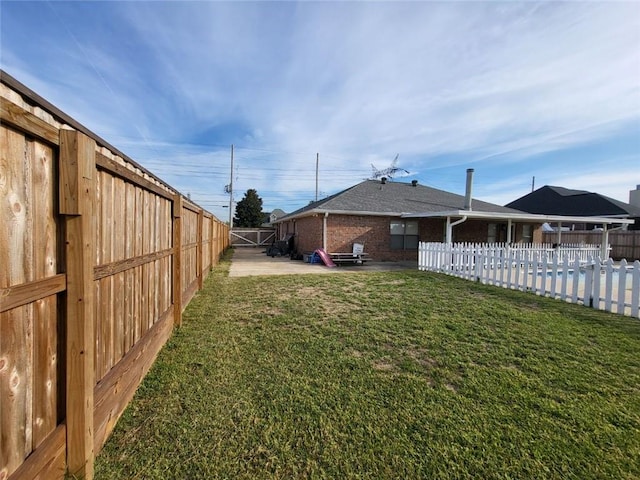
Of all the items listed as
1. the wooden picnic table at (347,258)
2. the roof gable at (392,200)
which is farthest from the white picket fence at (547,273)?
the roof gable at (392,200)

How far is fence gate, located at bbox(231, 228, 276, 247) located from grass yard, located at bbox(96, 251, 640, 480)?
907 inches

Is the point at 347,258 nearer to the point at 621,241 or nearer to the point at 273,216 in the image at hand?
the point at 621,241

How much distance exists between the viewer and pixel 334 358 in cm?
340

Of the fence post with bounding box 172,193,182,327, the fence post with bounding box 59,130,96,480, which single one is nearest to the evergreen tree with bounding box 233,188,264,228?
the fence post with bounding box 172,193,182,327

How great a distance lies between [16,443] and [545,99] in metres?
13.4

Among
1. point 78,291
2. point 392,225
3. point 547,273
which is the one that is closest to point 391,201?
point 392,225

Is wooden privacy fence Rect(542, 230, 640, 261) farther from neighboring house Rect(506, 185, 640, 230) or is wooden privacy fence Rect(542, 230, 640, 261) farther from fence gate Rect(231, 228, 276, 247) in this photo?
fence gate Rect(231, 228, 276, 247)

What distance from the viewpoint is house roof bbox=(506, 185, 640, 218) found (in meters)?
23.0

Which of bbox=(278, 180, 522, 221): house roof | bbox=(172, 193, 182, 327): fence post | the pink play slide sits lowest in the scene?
the pink play slide

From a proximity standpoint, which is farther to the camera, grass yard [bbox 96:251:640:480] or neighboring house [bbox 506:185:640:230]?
neighboring house [bbox 506:185:640:230]

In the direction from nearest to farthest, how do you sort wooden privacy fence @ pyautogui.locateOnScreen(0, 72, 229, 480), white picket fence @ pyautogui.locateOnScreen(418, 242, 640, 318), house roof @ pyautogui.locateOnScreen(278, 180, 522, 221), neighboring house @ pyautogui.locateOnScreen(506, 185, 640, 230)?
wooden privacy fence @ pyautogui.locateOnScreen(0, 72, 229, 480)
white picket fence @ pyautogui.locateOnScreen(418, 242, 640, 318)
house roof @ pyautogui.locateOnScreen(278, 180, 522, 221)
neighboring house @ pyautogui.locateOnScreen(506, 185, 640, 230)

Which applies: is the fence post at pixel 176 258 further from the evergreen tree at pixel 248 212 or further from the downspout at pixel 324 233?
the evergreen tree at pixel 248 212

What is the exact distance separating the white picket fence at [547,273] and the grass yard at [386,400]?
2.48ft

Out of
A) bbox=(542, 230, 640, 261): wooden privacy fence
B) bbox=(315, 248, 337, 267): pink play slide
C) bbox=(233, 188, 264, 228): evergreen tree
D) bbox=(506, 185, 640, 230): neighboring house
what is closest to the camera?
bbox=(315, 248, 337, 267): pink play slide
